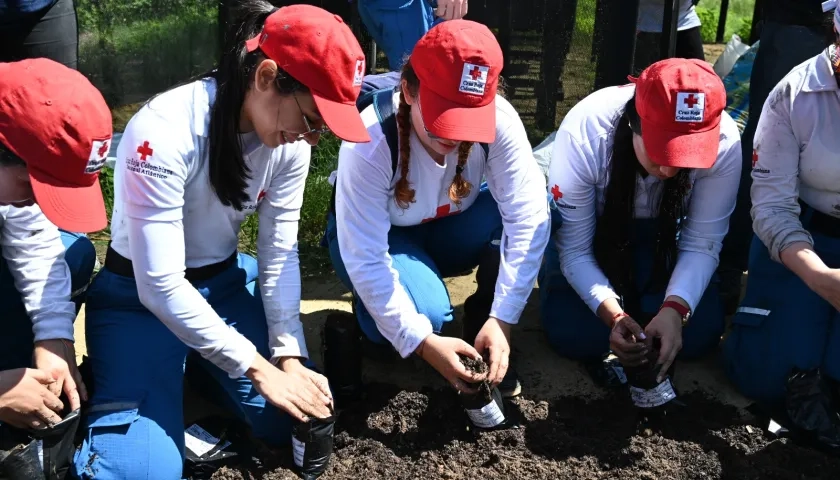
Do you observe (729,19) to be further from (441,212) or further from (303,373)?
(303,373)

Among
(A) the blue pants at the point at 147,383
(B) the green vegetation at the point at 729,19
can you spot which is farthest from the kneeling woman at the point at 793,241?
(B) the green vegetation at the point at 729,19

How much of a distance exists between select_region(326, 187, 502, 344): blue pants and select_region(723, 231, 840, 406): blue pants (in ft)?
2.78

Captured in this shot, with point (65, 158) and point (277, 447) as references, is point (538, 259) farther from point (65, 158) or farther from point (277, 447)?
point (65, 158)

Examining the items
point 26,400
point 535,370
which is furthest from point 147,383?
point 535,370

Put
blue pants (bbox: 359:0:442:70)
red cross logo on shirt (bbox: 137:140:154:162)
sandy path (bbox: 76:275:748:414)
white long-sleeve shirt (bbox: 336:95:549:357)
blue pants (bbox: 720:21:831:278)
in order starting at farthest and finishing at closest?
1. blue pants (bbox: 359:0:442:70)
2. blue pants (bbox: 720:21:831:278)
3. sandy path (bbox: 76:275:748:414)
4. white long-sleeve shirt (bbox: 336:95:549:357)
5. red cross logo on shirt (bbox: 137:140:154:162)

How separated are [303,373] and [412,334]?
327mm

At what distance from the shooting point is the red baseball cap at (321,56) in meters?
2.12

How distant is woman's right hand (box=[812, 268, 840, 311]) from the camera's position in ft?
8.54

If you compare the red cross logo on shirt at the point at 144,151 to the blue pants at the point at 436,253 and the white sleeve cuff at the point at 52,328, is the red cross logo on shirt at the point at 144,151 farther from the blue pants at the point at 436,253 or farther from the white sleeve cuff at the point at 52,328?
the blue pants at the point at 436,253

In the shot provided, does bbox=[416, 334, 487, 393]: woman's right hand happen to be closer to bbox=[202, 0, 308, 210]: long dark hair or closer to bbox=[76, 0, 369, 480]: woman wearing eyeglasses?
bbox=[76, 0, 369, 480]: woman wearing eyeglasses

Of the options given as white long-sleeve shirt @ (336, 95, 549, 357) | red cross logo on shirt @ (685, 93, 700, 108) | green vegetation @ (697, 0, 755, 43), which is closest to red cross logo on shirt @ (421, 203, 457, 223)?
white long-sleeve shirt @ (336, 95, 549, 357)

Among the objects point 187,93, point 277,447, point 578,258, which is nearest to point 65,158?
point 187,93

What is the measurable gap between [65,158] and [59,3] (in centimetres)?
143

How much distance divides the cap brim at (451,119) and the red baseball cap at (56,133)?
815 mm
